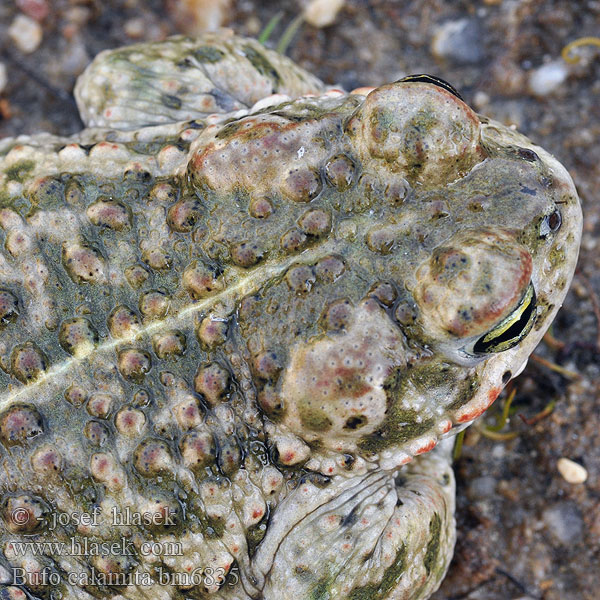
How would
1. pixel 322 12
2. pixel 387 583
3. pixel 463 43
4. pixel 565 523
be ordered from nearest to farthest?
pixel 387 583 < pixel 565 523 < pixel 463 43 < pixel 322 12

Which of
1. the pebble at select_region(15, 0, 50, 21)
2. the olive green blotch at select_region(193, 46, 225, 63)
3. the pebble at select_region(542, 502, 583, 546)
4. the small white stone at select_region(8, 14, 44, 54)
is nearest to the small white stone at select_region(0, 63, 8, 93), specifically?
the small white stone at select_region(8, 14, 44, 54)

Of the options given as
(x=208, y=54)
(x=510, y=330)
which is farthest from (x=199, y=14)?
(x=510, y=330)

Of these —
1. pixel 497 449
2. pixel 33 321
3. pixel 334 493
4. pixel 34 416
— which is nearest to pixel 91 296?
pixel 33 321

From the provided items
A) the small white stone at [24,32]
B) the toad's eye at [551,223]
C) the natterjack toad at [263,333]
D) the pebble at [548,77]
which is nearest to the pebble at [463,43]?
the pebble at [548,77]

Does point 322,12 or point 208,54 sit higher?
point 208,54

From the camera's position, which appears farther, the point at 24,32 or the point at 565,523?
the point at 24,32

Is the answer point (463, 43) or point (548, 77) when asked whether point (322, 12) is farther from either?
point (548, 77)

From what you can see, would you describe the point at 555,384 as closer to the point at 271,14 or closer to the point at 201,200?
the point at 201,200
